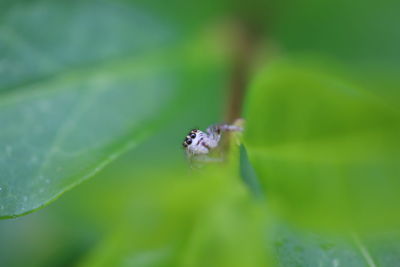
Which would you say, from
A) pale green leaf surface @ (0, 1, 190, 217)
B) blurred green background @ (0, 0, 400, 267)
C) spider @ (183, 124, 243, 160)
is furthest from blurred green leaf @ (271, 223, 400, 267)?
pale green leaf surface @ (0, 1, 190, 217)

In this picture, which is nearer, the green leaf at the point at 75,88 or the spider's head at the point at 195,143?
the green leaf at the point at 75,88

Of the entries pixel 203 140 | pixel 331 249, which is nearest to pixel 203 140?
pixel 203 140

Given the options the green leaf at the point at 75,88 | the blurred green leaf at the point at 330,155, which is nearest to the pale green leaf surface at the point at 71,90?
the green leaf at the point at 75,88

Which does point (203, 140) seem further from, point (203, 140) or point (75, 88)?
point (75, 88)

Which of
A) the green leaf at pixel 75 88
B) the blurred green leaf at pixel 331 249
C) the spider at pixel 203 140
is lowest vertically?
the blurred green leaf at pixel 331 249

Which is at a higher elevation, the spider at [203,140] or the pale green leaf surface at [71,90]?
the pale green leaf surface at [71,90]

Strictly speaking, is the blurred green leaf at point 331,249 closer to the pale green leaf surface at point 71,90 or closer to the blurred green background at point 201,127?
the blurred green background at point 201,127

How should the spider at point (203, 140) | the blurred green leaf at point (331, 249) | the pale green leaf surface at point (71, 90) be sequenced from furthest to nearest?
the spider at point (203, 140) → the pale green leaf surface at point (71, 90) → the blurred green leaf at point (331, 249)
